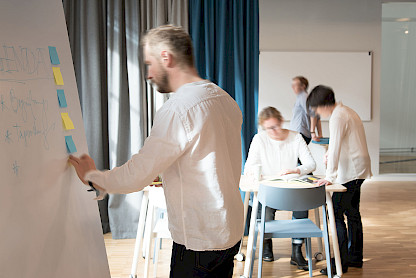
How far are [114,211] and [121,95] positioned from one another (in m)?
1.14

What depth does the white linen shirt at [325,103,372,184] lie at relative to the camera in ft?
11.0

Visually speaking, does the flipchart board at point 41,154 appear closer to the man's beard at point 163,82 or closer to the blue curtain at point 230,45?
the man's beard at point 163,82

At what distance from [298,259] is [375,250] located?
867mm

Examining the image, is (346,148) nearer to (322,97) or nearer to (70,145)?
(322,97)

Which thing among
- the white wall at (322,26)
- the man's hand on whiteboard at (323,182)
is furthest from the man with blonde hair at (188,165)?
the white wall at (322,26)

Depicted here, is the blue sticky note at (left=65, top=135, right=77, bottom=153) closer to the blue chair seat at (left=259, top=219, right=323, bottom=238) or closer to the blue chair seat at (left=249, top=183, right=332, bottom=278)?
the blue chair seat at (left=249, top=183, right=332, bottom=278)

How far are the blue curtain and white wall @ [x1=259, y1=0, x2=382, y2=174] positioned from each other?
3.08 metres

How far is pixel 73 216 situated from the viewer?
1.71 metres

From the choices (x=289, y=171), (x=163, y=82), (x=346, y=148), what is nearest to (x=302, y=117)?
(x=289, y=171)

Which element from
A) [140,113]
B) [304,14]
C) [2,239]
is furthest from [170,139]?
[304,14]

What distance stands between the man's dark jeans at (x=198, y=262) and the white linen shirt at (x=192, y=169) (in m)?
0.04

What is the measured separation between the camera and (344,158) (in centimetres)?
344

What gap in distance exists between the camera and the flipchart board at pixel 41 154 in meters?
1.27

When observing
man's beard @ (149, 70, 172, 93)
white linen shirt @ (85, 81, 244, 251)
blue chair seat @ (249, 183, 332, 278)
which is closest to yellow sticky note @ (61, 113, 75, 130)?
white linen shirt @ (85, 81, 244, 251)
